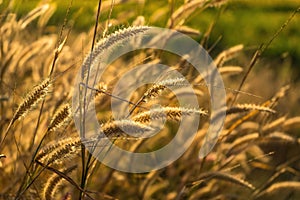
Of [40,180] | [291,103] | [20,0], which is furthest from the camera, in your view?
[291,103]

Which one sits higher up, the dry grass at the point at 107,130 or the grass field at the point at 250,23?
the grass field at the point at 250,23

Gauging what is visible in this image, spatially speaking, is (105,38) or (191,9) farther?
(191,9)

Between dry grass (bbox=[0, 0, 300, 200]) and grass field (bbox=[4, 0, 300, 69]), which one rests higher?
grass field (bbox=[4, 0, 300, 69])

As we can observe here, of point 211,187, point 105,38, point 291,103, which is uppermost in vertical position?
point 105,38

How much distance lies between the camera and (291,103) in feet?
14.6

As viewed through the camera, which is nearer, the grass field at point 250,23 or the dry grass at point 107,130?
the dry grass at point 107,130

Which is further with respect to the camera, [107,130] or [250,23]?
[250,23]

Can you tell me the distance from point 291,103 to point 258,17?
1010cm

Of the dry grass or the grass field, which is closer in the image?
the dry grass

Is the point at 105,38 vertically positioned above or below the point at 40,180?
above

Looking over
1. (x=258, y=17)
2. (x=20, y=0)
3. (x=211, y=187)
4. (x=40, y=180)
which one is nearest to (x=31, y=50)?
(x=20, y=0)

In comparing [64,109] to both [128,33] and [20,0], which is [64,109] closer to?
[128,33]

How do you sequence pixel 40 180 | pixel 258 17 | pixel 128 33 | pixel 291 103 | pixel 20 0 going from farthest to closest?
1. pixel 258 17
2. pixel 291 103
3. pixel 20 0
4. pixel 40 180
5. pixel 128 33

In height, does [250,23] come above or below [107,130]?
above
